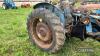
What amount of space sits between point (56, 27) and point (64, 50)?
0.90m

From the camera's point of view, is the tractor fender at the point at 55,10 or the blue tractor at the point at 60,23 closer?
the blue tractor at the point at 60,23

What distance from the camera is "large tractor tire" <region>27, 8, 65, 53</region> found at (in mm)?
5398

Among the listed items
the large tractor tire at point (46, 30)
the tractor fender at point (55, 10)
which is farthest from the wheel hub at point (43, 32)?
the tractor fender at point (55, 10)

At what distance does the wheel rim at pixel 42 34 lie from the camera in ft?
18.9

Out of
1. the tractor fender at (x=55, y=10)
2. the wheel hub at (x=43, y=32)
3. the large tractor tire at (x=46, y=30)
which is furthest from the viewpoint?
the wheel hub at (x=43, y=32)

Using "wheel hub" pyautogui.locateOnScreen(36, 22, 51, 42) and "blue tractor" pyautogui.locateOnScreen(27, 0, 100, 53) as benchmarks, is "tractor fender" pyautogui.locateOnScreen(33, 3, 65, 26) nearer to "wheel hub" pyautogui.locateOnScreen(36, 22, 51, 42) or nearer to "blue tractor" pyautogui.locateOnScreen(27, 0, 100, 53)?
"blue tractor" pyautogui.locateOnScreen(27, 0, 100, 53)

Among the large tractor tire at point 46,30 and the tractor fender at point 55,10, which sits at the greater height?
the tractor fender at point 55,10

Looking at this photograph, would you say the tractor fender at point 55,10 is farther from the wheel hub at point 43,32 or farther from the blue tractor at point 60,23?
the wheel hub at point 43,32

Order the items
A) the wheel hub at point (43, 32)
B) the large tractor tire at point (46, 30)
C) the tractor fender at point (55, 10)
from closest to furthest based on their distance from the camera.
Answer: the large tractor tire at point (46, 30), the tractor fender at point (55, 10), the wheel hub at point (43, 32)

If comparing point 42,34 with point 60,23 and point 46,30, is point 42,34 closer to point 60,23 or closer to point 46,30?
point 46,30

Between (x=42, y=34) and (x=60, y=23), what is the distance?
2.46 feet

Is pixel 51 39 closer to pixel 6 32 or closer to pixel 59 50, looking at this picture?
pixel 59 50

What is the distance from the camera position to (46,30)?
582 centimetres

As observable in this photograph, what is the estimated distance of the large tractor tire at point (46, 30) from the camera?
5398 mm
